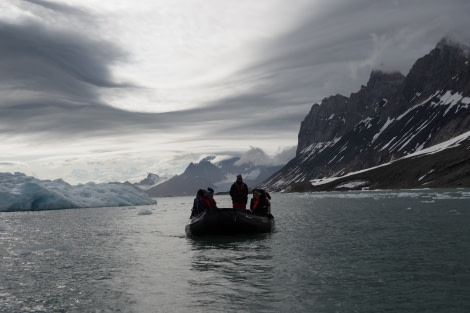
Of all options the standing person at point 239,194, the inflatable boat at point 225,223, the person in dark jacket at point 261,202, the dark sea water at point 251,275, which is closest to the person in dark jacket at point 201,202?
the inflatable boat at point 225,223

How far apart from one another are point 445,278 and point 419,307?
13.3ft

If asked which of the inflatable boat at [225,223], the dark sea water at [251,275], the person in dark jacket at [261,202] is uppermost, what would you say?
the person in dark jacket at [261,202]

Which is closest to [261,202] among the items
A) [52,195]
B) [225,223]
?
[225,223]

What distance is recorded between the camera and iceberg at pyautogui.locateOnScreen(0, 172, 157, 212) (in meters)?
106

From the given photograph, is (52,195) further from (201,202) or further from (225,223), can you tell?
(225,223)

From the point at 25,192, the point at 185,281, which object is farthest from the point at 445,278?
the point at 25,192

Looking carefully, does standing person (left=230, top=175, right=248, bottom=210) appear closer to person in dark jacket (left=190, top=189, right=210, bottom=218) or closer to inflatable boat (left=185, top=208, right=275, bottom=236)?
inflatable boat (left=185, top=208, right=275, bottom=236)

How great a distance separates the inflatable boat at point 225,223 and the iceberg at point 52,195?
88658mm

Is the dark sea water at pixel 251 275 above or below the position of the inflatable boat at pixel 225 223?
below

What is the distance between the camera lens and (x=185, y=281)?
17.0m

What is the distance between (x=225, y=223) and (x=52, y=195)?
9292 cm

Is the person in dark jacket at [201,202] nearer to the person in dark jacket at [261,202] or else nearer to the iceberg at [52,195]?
the person in dark jacket at [261,202]

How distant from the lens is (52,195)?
111 meters

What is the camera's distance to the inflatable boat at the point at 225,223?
30.5 meters
